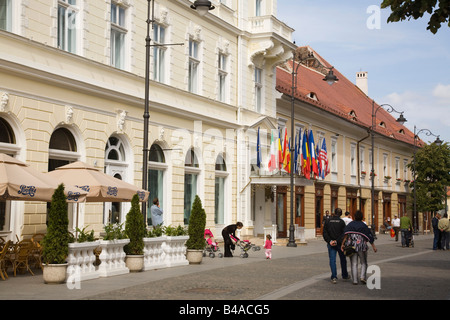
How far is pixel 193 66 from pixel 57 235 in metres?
15.5

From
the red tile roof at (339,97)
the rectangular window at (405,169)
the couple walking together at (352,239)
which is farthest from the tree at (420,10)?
the rectangular window at (405,169)

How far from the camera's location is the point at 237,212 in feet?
104

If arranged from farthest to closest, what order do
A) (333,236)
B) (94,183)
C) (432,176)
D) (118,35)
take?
1. (432,176)
2. (118,35)
3. (94,183)
4. (333,236)

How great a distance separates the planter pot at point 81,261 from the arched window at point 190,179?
40.7 ft

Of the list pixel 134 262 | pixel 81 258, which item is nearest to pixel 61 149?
pixel 134 262

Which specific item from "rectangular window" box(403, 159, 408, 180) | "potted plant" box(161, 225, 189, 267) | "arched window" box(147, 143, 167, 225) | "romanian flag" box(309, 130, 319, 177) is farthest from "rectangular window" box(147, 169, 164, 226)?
"rectangular window" box(403, 159, 408, 180)

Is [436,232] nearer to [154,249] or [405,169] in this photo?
[154,249]

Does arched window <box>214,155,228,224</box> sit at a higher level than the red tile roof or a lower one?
lower

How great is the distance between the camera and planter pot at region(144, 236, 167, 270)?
1758cm

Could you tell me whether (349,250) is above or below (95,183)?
below

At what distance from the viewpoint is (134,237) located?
16891 mm

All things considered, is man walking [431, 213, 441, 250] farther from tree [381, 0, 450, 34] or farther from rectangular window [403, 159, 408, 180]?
rectangular window [403, 159, 408, 180]

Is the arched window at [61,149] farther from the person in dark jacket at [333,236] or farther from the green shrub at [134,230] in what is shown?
the person in dark jacket at [333,236]

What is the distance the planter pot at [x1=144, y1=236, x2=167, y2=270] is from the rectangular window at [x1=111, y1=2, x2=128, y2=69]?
7.53m
